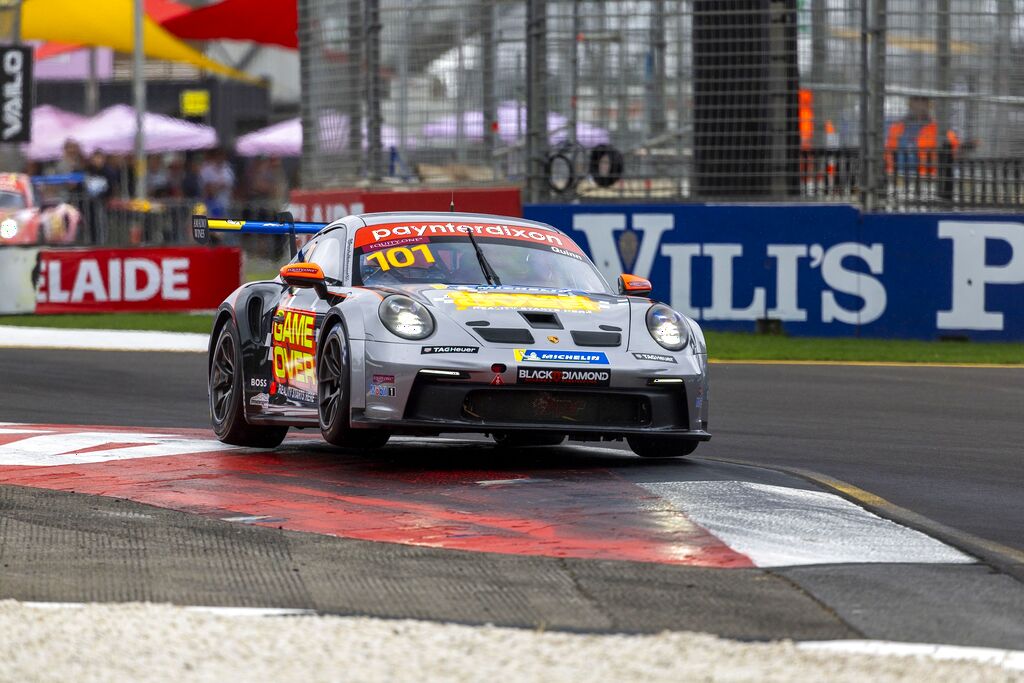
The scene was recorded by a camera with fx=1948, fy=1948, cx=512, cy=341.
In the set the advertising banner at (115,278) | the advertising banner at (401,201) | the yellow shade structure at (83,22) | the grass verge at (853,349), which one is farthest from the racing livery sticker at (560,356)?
the yellow shade structure at (83,22)

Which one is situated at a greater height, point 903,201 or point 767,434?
point 903,201

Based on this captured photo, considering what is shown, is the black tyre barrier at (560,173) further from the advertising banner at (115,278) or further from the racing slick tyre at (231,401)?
the racing slick tyre at (231,401)

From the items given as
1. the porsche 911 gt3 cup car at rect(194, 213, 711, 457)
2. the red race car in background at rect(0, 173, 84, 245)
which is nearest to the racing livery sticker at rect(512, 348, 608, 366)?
the porsche 911 gt3 cup car at rect(194, 213, 711, 457)

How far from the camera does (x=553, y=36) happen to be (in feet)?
63.3

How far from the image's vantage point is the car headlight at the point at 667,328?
870cm

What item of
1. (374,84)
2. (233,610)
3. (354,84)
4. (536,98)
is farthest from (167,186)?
(233,610)

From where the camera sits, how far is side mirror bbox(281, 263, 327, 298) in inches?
354

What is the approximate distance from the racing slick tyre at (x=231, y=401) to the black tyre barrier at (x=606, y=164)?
9.21 m

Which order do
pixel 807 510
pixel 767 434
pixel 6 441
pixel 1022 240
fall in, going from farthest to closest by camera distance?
pixel 1022 240, pixel 767 434, pixel 6 441, pixel 807 510

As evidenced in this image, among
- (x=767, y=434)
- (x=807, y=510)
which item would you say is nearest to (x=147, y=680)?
(x=807, y=510)

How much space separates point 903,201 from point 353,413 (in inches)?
427

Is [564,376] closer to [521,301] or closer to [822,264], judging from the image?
[521,301]

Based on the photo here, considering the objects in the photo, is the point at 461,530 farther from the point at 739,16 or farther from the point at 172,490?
the point at 739,16

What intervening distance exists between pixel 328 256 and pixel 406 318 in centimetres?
134
